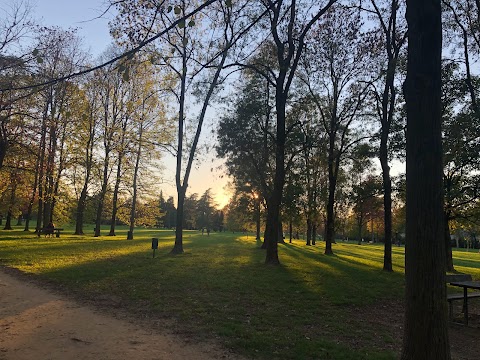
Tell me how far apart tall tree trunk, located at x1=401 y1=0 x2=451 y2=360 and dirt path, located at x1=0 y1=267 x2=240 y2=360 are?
8.38ft

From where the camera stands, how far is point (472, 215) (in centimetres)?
1736

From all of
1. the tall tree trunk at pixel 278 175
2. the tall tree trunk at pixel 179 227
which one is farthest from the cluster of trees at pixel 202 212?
the tall tree trunk at pixel 278 175

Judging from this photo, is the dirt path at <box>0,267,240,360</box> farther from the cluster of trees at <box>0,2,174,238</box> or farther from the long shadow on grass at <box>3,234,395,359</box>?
the cluster of trees at <box>0,2,174,238</box>

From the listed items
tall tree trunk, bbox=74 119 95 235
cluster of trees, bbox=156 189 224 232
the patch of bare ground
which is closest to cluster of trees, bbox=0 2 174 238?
tall tree trunk, bbox=74 119 95 235

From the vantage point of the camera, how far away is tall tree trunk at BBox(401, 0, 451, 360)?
390 centimetres

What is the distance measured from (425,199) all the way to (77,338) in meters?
5.24

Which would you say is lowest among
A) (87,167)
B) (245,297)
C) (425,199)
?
(245,297)

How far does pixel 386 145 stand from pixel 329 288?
30.1 feet

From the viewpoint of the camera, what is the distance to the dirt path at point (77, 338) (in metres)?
4.96

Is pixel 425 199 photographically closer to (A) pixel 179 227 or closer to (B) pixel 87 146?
(A) pixel 179 227

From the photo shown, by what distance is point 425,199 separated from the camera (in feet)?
13.0

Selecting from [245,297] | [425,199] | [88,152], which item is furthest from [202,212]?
[425,199]

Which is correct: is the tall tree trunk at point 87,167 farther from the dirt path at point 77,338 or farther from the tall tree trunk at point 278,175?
the dirt path at point 77,338

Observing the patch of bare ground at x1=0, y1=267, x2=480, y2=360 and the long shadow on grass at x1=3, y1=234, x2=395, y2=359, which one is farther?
the long shadow on grass at x1=3, y1=234, x2=395, y2=359
